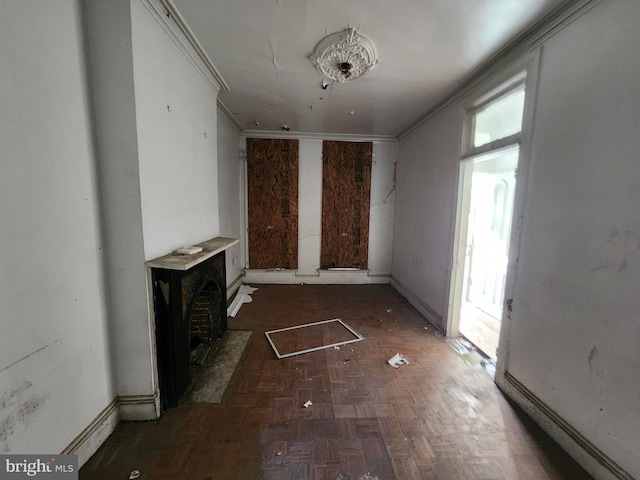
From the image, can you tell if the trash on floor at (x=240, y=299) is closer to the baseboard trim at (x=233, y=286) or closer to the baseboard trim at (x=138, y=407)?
the baseboard trim at (x=233, y=286)

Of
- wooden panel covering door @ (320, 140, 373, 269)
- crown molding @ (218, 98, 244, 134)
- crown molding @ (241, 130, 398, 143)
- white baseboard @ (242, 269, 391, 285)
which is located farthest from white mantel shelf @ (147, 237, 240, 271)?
crown molding @ (241, 130, 398, 143)

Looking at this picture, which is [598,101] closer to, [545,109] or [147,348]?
[545,109]

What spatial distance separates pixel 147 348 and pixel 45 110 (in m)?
1.29

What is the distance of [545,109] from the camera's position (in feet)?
5.15

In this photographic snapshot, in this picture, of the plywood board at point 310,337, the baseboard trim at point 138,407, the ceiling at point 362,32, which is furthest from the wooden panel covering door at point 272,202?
the baseboard trim at point 138,407

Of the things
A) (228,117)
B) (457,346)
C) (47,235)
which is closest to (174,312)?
(47,235)

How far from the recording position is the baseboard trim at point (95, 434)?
1241 millimetres

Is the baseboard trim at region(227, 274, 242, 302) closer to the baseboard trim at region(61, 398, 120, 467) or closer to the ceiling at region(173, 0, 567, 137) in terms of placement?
the baseboard trim at region(61, 398, 120, 467)

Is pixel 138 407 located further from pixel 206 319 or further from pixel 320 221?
pixel 320 221

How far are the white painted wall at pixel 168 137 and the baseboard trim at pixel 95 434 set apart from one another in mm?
926

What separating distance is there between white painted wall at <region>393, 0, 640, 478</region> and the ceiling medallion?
114 cm

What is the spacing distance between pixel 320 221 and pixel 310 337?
7.39 feet

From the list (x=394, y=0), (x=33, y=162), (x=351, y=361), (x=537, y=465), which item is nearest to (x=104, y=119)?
(x=33, y=162)

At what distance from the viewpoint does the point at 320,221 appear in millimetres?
4402
